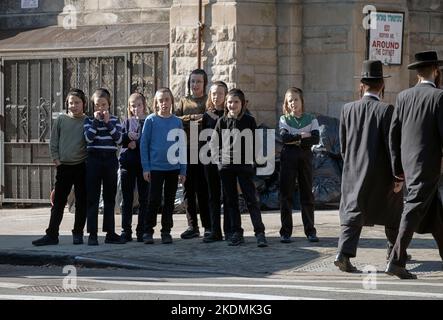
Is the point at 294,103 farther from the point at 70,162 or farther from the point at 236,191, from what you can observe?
the point at 70,162

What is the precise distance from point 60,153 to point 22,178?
5238 millimetres

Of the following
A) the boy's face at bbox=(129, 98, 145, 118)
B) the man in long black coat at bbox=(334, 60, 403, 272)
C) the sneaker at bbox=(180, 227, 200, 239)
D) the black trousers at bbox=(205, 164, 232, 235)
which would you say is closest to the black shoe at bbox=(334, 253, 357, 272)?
the man in long black coat at bbox=(334, 60, 403, 272)

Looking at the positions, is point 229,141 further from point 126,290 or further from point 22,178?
point 22,178

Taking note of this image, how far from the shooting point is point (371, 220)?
34.9 ft

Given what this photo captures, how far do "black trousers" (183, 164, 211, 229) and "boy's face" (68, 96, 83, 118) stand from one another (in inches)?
59.2

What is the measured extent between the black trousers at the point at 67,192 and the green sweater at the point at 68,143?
97 millimetres

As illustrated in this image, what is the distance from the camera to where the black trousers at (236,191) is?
498 inches

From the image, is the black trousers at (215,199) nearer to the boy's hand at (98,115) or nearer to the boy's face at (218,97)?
the boy's face at (218,97)

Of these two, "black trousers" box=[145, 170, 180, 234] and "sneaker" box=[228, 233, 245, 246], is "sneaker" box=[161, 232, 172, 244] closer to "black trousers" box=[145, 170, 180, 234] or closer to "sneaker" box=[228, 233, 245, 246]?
"black trousers" box=[145, 170, 180, 234]

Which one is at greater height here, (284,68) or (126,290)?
(284,68)

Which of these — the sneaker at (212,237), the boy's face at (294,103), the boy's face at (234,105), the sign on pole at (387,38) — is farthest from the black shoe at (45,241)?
the sign on pole at (387,38)

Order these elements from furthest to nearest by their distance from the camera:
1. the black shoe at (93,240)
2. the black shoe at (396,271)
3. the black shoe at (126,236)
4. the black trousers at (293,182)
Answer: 1. the black shoe at (126,236)
2. the black shoe at (93,240)
3. the black trousers at (293,182)
4. the black shoe at (396,271)

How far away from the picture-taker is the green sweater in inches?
511
